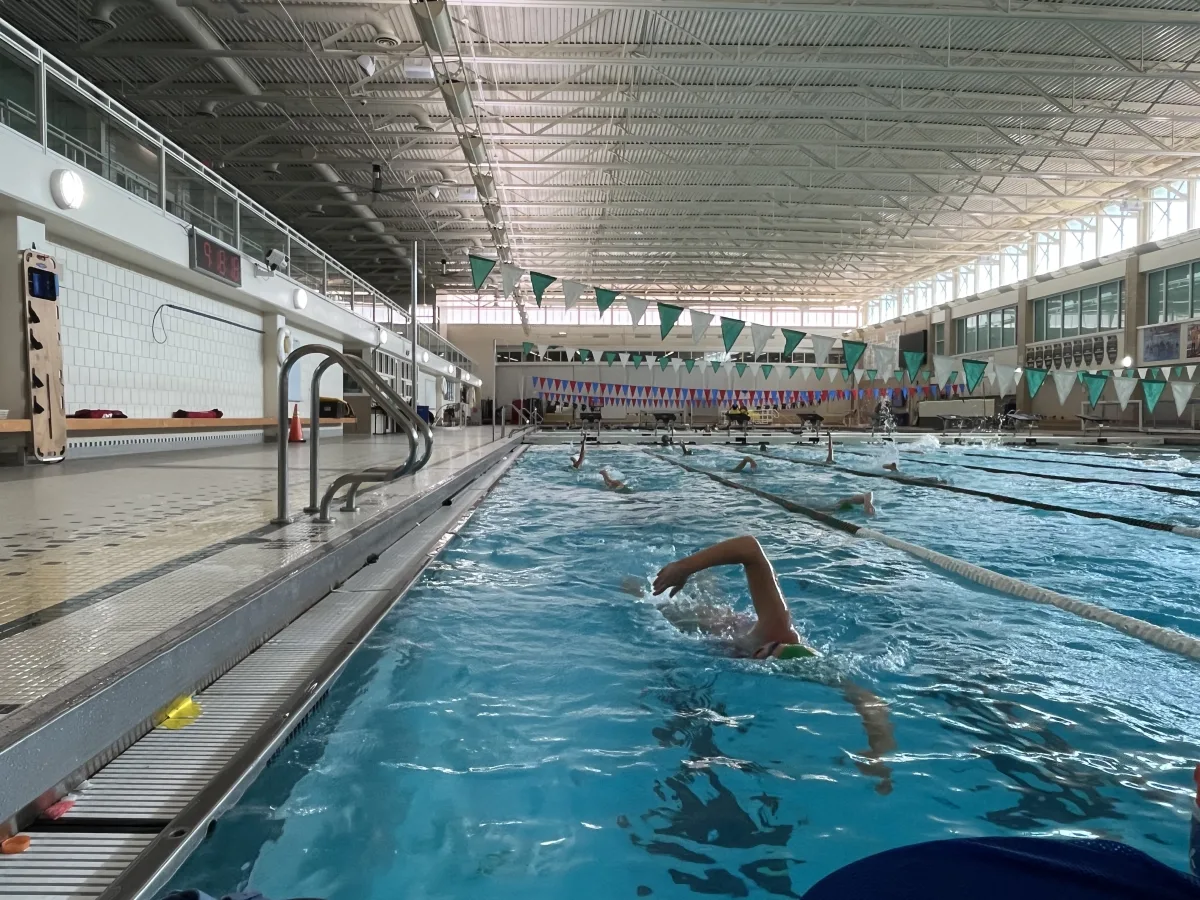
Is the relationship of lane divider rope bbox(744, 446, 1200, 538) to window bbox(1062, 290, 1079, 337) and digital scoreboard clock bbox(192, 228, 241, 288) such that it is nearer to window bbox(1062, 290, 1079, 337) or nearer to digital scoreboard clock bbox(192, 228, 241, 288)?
digital scoreboard clock bbox(192, 228, 241, 288)

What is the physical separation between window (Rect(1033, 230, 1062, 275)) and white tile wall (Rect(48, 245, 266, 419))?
2384cm

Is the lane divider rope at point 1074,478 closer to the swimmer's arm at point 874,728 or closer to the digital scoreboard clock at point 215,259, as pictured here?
the swimmer's arm at point 874,728

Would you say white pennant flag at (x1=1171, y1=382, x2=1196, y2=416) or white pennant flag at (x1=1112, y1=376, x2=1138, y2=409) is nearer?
white pennant flag at (x1=1171, y1=382, x2=1196, y2=416)

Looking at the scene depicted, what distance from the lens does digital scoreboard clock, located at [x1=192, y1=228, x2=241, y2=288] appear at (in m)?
10.2

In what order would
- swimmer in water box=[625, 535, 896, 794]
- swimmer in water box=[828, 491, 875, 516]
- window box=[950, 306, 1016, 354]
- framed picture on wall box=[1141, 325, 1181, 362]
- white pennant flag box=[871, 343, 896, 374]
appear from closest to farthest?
swimmer in water box=[625, 535, 896, 794] < swimmer in water box=[828, 491, 875, 516] < white pennant flag box=[871, 343, 896, 374] < framed picture on wall box=[1141, 325, 1181, 362] < window box=[950, 306, 1016, 354]

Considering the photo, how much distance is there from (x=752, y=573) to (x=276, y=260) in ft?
40.5

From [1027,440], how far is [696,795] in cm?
1849

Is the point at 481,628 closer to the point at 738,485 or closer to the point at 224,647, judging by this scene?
the point at 224,647

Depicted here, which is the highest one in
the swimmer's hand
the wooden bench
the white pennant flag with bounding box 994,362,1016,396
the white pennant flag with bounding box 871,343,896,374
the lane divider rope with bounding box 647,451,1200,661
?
the white pennant flag with bounding box 871,343,896,374

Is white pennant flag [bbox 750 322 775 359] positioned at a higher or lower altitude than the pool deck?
higher

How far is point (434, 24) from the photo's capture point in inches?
379

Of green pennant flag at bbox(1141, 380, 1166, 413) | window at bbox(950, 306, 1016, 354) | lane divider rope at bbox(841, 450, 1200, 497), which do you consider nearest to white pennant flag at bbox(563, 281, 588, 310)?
lane divider rope at bbox(841, 450, 1200, 497)

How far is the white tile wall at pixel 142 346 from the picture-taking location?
8.79 metres

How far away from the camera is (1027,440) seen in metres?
17.7
